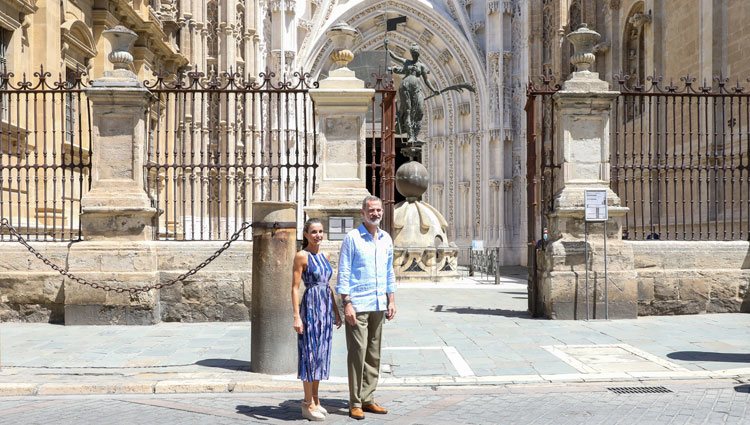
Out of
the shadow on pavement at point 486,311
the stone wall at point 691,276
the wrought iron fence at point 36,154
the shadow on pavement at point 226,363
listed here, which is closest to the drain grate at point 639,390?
the shadow on pavement at point 226,363

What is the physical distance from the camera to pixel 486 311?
11.8m

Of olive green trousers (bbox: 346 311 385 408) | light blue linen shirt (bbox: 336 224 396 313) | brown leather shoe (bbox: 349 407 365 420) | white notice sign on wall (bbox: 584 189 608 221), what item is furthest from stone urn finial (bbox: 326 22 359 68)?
brown leather shoe (bbox: 349 407 365 420)

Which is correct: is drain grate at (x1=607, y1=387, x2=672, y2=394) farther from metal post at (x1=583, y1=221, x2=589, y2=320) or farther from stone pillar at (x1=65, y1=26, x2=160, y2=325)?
stone pillar at (x1=65, y1=26, x2=160, y2=325)

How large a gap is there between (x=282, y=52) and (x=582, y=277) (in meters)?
21.8

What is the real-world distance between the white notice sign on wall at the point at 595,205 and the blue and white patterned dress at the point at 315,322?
18.1ft

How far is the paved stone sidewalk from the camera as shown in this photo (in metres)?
6.66

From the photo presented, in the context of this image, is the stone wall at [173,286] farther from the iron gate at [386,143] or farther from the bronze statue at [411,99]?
the bronze statue at [411,99]

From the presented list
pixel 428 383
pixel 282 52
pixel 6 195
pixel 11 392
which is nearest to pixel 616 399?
pixel 428 383

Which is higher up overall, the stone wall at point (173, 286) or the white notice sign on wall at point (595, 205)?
the white notice sign on wall at point (595, 205)

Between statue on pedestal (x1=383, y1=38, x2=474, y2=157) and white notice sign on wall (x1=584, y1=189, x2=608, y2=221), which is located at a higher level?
statue on pedestal (x1=383, y1=38, x2=474, y2=157)

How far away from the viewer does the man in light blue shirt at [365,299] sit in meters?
5.60

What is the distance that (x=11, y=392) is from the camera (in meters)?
6.37

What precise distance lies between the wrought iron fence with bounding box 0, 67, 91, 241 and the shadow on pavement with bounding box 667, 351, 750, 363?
7077 millimetres

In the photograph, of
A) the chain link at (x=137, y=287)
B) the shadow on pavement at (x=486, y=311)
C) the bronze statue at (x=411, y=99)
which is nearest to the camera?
the chain link at (x=137, y=287)
